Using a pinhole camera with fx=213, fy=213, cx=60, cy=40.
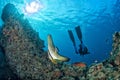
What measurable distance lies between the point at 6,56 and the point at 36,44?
993mm

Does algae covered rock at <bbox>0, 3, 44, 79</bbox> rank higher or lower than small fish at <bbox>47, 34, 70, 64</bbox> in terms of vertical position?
higher

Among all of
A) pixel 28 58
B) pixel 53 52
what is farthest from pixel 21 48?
pixel 53 52

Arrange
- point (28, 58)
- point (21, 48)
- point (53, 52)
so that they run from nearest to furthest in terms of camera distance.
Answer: point (53, 52), point (28, 58), point (21, 48)

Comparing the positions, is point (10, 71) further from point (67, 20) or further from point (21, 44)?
point (67, 20)

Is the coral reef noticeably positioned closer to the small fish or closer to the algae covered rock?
the algae covered rock

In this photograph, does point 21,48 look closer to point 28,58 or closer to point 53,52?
point 28,58

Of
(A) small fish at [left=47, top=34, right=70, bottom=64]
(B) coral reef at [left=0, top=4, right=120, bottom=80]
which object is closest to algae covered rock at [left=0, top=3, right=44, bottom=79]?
(B) coral reef at [left=0, top=4, right=120, bottom=80]

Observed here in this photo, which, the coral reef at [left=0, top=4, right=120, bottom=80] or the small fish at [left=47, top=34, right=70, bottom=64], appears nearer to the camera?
the small fish at [left=47, top=34, right=70, bottom=64]

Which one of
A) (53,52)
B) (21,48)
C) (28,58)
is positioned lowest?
(53,52)

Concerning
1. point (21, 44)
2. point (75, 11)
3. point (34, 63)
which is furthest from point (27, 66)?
point (75, 11)

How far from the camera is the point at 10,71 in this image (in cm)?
641

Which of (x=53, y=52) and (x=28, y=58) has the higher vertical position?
(x=28, y=58)

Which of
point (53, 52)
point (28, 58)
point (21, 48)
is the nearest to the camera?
point (53, 52)

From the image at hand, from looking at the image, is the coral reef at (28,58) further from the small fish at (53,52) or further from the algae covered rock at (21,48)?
the small fish at (53,52)
